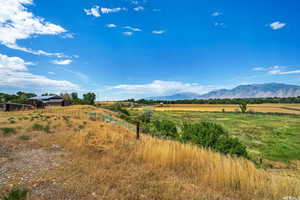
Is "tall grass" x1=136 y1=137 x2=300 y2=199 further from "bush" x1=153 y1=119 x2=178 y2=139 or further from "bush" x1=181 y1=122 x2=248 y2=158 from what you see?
"bush" x1=153 y1=119 x2=178 y2=139

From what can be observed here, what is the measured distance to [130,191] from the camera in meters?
2.92

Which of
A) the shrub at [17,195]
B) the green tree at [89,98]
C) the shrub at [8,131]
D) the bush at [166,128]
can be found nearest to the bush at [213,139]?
the bush at [166,128]

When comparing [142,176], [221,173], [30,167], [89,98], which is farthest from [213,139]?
[89,98]

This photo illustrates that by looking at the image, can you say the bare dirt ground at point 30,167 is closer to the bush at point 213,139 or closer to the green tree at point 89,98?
the bush at point 213,139

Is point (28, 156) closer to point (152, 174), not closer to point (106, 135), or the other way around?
point (106, 135)

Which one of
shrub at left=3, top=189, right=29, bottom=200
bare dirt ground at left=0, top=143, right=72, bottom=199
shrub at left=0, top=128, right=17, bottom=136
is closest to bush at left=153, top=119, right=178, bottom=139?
bare dirt ground at left=0, top=143, right=72, bottom=199

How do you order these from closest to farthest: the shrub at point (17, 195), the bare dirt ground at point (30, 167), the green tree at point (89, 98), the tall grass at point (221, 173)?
the shrub at point (17, 195) → the bare dirt ground at point (30, 167) → the tall grass at point (221, 173) → the green tree at point (89, 98)

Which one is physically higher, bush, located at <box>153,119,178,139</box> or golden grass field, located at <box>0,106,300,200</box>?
golden grass field, located at <box>0,106,300,200</box>

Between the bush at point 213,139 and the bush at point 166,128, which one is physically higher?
the bush at point 213,139

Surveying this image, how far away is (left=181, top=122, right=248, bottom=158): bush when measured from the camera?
6.82 m

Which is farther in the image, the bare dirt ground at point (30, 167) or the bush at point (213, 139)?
the bush at point (213, 139)

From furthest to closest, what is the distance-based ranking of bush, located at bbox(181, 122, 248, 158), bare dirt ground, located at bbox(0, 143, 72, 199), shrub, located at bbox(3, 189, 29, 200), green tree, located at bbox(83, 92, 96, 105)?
green tree, located at bbox(83, 92, 96, 105)
bush, located at bbox(181, 122, 248, 158)
bare dirt ground, located at bbox(0, 143, 72, 199)
shrub, located at bbox(3, 189, 29, 200)

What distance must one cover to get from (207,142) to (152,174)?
459 centimetres

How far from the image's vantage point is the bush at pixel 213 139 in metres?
6.82
